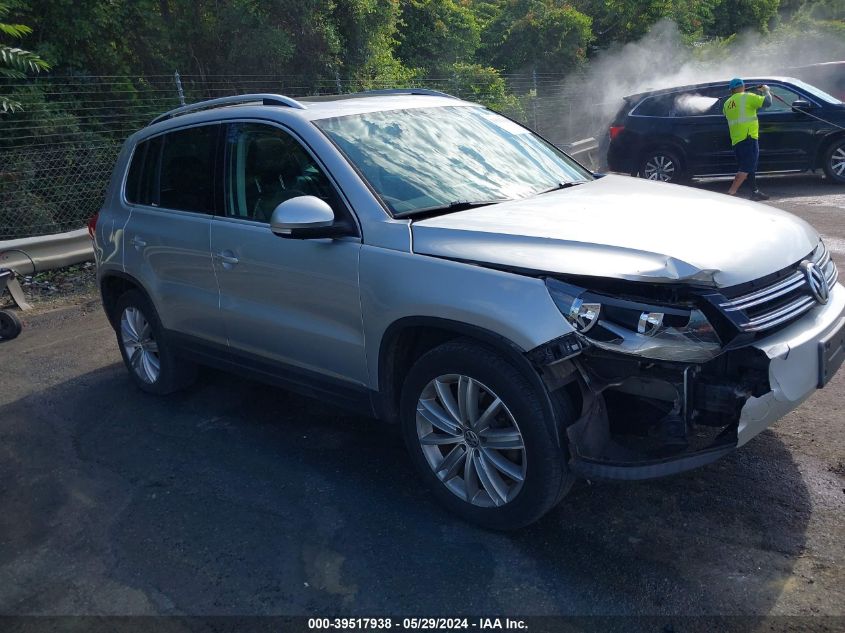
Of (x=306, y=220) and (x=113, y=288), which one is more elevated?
(x=306, y=220)

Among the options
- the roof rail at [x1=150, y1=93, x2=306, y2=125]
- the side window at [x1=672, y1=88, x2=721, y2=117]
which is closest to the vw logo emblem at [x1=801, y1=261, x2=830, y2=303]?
the roof rail at [x1=150, y1=93, x2=306, y2=125]

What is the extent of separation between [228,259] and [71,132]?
752 centimetres

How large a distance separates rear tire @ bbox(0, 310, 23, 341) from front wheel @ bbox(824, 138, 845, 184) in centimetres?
1103

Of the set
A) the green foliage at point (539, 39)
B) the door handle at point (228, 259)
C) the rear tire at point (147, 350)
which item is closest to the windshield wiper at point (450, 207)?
the door handle at point (228, 259)

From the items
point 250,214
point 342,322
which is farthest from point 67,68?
point 342,322

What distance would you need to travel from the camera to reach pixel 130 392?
5.71 metres

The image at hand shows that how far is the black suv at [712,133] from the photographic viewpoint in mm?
11641

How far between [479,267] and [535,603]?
1.37 m

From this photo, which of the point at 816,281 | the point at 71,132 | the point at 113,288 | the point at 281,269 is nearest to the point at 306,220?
the point at 281,269

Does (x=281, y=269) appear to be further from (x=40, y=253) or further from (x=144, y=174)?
(x=40, y=253)

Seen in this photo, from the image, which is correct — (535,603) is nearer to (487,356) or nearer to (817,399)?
(487,356)

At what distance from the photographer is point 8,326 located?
279 inches

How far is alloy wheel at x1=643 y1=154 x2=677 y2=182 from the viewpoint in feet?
41.0

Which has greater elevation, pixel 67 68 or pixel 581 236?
pixel 67 68
